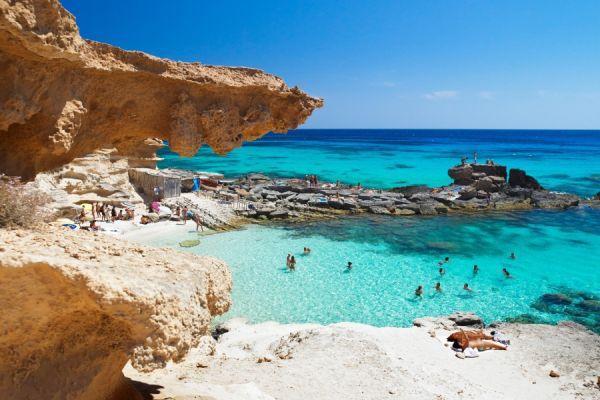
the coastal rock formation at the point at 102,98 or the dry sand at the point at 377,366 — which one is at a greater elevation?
the coastal rock formation at the point at 102,98

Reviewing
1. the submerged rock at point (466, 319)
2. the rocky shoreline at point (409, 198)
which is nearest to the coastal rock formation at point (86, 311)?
the submerged rock at point (466, 319)

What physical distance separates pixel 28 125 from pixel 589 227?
3590 centimetres

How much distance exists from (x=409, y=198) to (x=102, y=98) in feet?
109

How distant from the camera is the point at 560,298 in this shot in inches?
714

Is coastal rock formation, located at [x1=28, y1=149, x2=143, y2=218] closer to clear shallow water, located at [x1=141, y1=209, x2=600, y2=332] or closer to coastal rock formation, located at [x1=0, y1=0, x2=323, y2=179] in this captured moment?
clear shallow water, located at [x1=141, y1=209, x2=600, y2=332]

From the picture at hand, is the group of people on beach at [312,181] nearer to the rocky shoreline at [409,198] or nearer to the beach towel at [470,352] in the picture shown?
the rocky shoreline at [409,198]

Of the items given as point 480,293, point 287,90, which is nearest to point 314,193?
point 480,293

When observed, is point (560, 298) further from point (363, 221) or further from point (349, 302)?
point (363, 221)

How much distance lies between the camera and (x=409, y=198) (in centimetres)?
3775

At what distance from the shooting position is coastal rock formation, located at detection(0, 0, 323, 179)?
5.78 meters

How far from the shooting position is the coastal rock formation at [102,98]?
19.0 feet

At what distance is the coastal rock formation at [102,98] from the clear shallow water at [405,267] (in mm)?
9175

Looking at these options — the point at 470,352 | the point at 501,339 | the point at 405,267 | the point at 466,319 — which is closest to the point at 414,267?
the point at 405,267

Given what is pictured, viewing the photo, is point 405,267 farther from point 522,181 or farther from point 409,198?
point 522,181
